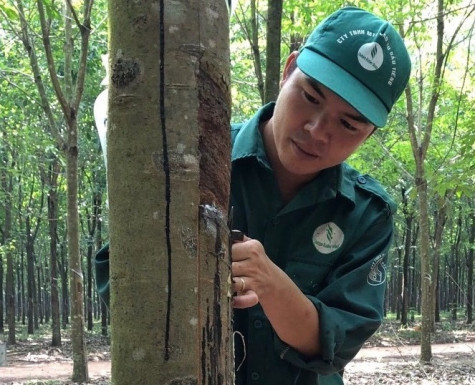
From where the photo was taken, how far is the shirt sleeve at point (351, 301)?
1.42 m

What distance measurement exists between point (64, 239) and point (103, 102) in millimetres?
18595

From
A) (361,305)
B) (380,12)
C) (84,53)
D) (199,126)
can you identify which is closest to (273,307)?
(361,305)

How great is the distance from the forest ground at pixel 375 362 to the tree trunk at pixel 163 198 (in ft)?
24.9

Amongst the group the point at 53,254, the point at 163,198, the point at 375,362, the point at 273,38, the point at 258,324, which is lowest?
the point at 375,362

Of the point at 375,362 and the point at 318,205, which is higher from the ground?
the point at 318,205

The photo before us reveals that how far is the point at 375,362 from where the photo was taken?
34.5ft

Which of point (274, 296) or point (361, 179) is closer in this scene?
point (274, 296)

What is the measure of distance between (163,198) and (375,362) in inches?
412

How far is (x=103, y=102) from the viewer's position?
1.15 meters

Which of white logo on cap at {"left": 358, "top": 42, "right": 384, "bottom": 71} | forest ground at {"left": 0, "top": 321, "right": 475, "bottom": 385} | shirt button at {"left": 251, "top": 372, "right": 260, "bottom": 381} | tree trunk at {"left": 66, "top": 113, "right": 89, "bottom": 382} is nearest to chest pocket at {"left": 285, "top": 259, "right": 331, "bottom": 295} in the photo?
shirt button at {"left": 251, "top": 372, "right": 260, "bottom": 381}

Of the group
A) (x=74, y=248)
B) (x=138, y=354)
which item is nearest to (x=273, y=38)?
(x=138, y=354)

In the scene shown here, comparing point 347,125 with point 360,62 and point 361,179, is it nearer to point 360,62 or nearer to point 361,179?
point 360,62

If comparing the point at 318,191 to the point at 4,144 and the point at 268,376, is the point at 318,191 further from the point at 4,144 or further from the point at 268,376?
the point at 4,144

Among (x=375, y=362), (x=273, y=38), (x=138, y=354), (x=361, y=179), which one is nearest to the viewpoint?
(x=138, y=354)
